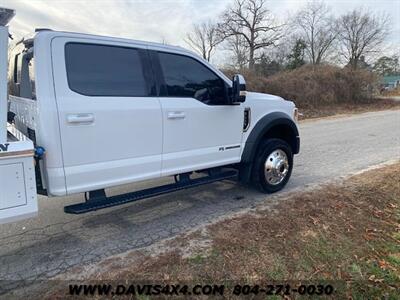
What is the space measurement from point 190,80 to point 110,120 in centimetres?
128

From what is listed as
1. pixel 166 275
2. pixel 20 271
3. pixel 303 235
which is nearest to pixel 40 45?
pixel 20 271

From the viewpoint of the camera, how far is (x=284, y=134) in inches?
212

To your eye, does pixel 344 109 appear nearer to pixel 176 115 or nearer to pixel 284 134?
pixel 284 134

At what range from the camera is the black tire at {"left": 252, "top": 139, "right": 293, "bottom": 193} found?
4.91 metres

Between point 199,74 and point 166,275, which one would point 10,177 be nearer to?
point 166,275

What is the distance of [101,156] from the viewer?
10.8 feet

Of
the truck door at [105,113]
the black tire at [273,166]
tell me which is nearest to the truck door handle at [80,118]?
the truck door at [105,113]

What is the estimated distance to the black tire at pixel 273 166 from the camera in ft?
16.1

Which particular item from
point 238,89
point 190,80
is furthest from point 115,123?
point 238,89

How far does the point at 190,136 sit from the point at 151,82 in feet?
2.73

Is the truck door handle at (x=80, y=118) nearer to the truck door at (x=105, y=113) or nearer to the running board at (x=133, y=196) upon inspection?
the truck door at (x=105, y=113)

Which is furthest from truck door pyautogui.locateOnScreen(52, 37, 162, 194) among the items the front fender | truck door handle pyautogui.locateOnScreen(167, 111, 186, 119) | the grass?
the grass

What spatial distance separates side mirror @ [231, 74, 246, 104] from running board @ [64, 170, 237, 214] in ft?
3.62

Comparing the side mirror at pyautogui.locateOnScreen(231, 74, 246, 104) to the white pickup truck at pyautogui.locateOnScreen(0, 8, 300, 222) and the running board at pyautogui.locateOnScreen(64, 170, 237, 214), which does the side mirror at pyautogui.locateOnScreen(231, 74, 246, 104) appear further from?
the running board at pyautogui.locateOnScreen(64, 170, 237, 214)
